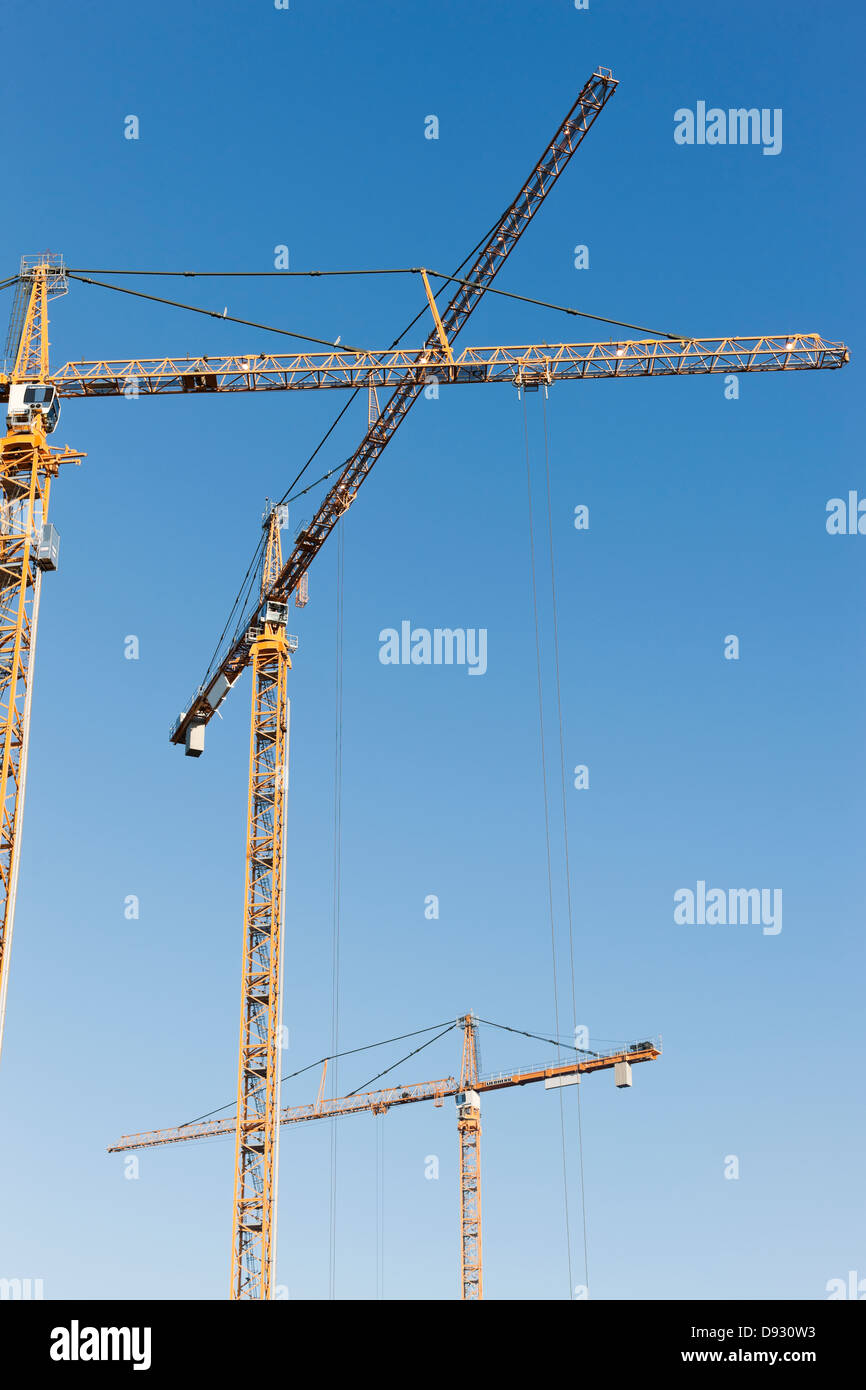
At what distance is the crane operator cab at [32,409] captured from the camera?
47.7 meters

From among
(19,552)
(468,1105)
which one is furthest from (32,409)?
(468,1105)

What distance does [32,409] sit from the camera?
4769cm

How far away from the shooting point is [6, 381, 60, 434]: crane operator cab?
47688mm

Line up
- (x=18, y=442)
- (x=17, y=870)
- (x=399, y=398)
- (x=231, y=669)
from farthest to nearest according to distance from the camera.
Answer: (x=231, y=669) < (x=399, y=398) < (x=18, y=442) < (x=17, y=870)

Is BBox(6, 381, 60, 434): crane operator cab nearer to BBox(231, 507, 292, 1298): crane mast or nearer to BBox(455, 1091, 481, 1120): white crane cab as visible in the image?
BBox(231, 507, 292, 1298): crane mast

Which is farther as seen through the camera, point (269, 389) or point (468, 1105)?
point (468, 1105)

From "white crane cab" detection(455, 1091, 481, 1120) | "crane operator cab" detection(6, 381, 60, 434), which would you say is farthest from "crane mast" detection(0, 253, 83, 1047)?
"white crane cab" detection(455, 1091, 481, 1120)

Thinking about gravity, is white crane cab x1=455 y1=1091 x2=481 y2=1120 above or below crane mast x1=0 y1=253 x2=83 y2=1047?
below

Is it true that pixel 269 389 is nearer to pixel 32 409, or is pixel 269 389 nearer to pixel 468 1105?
pixel 32 409
